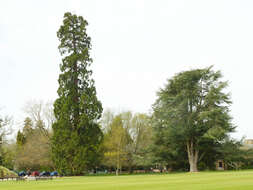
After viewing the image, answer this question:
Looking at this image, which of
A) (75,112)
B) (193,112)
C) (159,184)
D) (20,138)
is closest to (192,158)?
(193,112)

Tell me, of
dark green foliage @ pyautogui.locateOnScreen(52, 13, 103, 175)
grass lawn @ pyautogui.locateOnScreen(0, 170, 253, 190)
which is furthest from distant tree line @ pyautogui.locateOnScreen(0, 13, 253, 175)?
grass lawn @ pyautogui.locateOnScreen(0, 170, 253, 190)

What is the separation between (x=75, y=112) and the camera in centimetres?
4753

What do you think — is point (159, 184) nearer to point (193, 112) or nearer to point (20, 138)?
point (193, 112)

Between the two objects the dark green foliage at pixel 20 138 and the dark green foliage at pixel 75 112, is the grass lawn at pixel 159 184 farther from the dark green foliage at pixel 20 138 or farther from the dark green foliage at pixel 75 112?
the dark green foliage at pixel 20 138

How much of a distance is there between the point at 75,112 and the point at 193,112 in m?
16.3

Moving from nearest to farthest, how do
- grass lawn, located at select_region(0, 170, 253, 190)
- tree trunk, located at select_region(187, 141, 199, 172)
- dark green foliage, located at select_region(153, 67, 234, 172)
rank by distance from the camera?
1. grass lawn, located at select_region(0, 170, 253, 190)
2. dark green foliage, located at select_region(153, 67, 234, 172)
3. tree trunk, located at select_region(187, 141, 199, 172)

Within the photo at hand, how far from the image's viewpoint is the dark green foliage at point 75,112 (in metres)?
46.6

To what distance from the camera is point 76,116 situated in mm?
47625

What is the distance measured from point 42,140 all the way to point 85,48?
62.0 feet

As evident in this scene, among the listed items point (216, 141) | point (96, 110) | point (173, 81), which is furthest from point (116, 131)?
point (216, 141)

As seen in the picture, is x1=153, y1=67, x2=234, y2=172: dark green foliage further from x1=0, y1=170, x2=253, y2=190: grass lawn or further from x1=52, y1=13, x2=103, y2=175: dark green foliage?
x1=0, y1=170, x2=253, y2=190: grass lawn

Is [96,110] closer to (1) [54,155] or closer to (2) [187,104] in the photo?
(1) [54,155]

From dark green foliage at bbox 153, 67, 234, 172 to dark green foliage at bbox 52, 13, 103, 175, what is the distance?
927cm

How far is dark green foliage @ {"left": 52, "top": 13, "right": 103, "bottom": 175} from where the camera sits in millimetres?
46625
